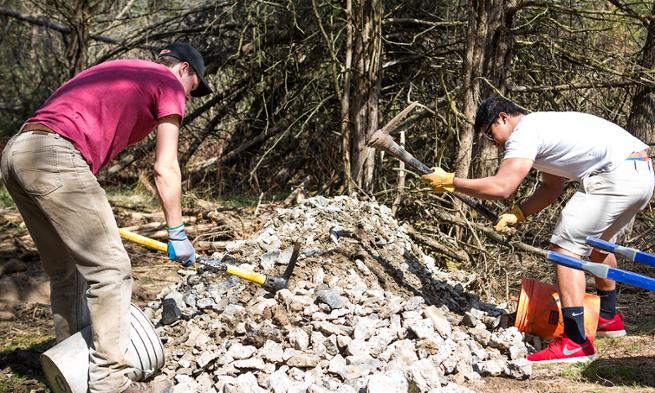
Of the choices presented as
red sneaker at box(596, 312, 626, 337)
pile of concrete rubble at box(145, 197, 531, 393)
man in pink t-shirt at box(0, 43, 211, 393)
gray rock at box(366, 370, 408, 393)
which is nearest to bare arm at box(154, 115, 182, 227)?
man in pink t-shirt at box(0, 43, 211, 393)

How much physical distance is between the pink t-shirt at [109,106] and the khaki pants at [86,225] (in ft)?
0.24

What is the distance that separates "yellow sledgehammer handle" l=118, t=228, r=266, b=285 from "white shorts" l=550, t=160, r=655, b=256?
1.56m

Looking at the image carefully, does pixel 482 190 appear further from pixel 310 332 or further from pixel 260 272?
pixel 260 272

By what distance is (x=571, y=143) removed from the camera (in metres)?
3.57

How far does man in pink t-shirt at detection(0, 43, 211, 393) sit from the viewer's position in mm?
2727

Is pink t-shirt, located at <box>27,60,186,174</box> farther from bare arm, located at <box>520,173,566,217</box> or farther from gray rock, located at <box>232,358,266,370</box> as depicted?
bare arm, located at <box>520,173,566,217</box>

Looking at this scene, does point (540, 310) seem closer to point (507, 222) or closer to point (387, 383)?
point (507, 222)

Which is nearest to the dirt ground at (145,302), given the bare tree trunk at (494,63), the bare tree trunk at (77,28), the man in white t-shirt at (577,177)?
the man in white t-shirt at (577,177)

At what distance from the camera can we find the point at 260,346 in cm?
339

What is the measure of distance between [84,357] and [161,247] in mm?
716

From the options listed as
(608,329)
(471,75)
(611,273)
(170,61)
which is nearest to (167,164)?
(170,61)

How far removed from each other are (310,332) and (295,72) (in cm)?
431

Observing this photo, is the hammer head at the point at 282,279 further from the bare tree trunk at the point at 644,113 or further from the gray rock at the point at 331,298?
the bare tree trunk at the point at 644,113

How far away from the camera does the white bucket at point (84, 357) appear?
2842mm
